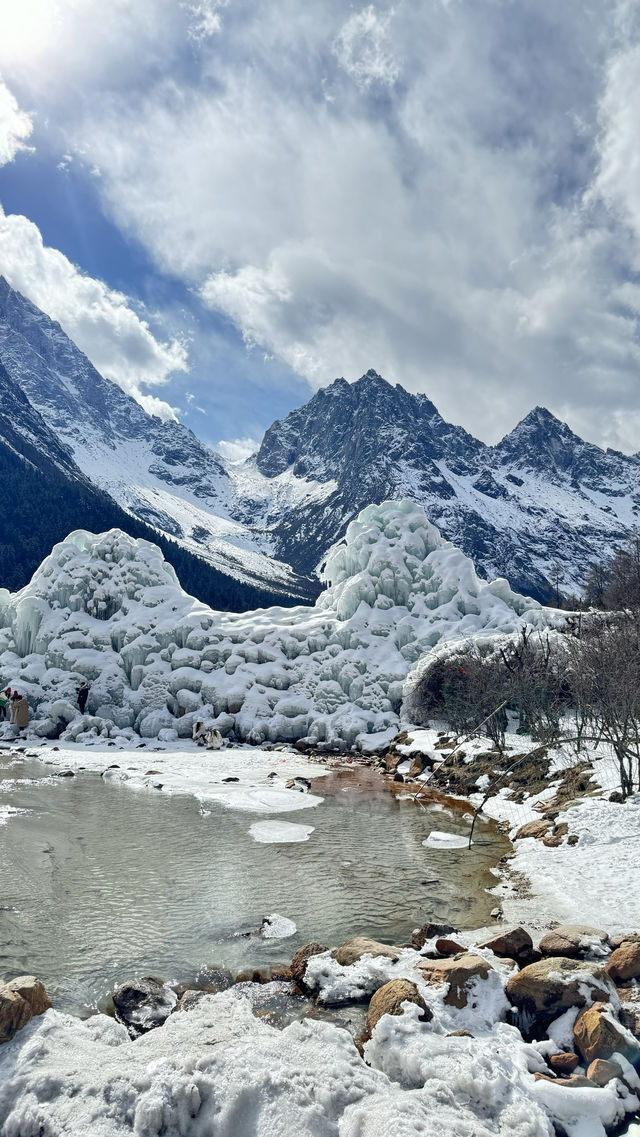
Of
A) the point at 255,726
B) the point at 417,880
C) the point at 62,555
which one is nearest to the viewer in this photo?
the point at 417,880

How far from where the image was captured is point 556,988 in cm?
790

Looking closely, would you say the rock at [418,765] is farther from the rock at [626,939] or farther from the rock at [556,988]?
the rock at [556,988]

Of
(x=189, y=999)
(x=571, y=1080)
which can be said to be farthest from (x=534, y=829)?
(x=189, y=999)

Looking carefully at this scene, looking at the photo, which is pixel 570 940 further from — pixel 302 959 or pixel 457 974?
pixel 302 959

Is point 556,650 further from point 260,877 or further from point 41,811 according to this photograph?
point 41,811

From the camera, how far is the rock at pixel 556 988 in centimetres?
778

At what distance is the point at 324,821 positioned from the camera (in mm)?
20344

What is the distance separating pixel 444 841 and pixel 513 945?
342 inches

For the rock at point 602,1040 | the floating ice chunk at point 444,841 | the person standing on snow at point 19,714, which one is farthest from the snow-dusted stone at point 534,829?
the person standing on snow at point 19,714

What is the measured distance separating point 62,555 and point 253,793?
2977 cm

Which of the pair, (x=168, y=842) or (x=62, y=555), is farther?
(x=62, y=555)

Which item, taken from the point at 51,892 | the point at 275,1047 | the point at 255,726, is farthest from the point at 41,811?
the point at 255,726

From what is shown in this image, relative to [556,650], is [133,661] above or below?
below

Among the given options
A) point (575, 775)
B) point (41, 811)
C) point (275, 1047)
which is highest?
point (575, 775)
